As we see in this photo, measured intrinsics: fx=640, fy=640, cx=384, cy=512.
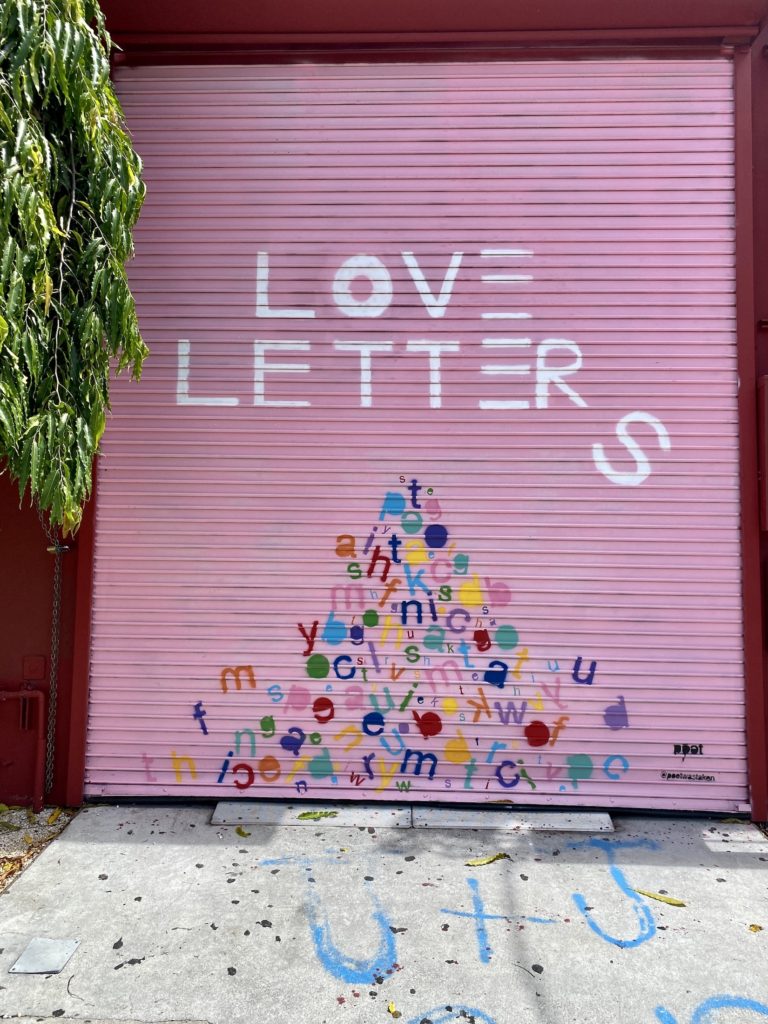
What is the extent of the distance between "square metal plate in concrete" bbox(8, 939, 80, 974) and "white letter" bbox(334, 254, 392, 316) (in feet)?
12.4

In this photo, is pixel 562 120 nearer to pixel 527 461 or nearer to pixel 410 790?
pixel 527 461

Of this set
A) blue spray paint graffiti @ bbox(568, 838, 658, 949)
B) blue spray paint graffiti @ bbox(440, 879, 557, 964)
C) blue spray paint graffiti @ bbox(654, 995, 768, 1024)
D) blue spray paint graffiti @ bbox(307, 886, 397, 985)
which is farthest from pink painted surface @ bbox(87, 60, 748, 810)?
blue spray paint graffiti @ bbox(654, 995, 768, 1024)

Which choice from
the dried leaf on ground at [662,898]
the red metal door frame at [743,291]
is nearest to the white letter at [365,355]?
the red metal door frame at [743,291]

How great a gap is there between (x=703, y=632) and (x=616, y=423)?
1479 mm

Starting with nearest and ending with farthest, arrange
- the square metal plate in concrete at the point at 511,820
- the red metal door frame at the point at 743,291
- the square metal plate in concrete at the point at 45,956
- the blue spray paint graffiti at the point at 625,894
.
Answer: the square metal plate in concrete at the point at 45,956, the blue spray paint graffiti at the point at 625,894, the square metal plate in concrete at the point at 511,820, the red metal door frame at the point at 743,291

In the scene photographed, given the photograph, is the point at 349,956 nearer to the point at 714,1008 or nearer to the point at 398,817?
the point at 398,817

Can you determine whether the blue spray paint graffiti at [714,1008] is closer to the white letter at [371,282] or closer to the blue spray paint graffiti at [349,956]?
the blue spray paint graffiti at [349,956]

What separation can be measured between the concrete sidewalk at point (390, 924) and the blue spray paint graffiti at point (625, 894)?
0.01 meters

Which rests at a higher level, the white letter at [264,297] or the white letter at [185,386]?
the white letter at [264,297]

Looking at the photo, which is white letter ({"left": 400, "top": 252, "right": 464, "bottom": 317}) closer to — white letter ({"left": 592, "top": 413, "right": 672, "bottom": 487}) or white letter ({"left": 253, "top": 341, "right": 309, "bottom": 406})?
white letter ({"left": 253, "top": 341, "right": 309, "bottom": 406})

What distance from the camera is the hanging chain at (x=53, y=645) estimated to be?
4.25 m

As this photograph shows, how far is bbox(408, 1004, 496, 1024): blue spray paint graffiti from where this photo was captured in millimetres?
2492

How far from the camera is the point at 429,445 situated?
4293 mm

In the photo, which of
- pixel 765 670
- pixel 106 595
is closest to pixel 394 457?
pixel 106 595
